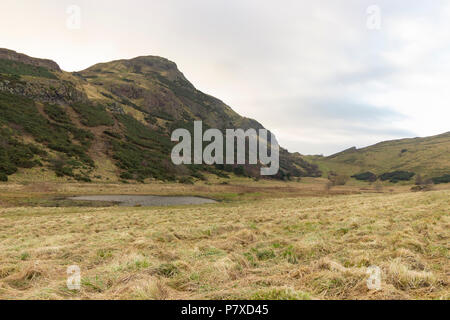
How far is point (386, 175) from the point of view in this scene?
155750 mm

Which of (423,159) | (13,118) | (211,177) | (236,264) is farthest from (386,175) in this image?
(13,118)

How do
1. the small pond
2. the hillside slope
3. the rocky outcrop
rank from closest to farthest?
1. the small pond
2. the hillside slope
3. the rocky outcrop

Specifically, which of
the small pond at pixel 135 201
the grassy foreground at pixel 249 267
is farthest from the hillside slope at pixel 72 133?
the grassy foreground at pixel 249 267

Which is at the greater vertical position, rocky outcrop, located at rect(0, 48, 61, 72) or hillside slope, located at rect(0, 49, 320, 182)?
rocky outcrop, located at rect(0, 48, 61, 72)

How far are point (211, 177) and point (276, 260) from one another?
310 ft

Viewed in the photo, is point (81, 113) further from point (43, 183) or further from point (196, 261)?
point (196, 261)
